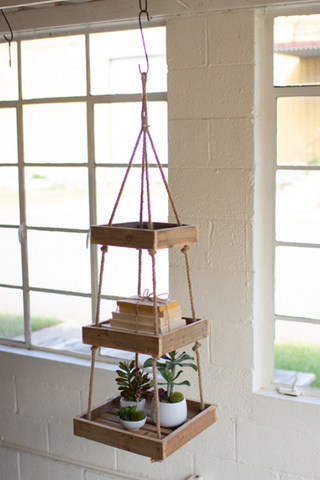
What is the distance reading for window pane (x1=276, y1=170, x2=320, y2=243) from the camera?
7.02 ft

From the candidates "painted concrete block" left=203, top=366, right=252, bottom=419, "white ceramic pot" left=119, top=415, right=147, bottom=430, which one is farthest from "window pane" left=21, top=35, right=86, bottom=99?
"white ceramic pot" left=119, top=415, right=147, bottom=430

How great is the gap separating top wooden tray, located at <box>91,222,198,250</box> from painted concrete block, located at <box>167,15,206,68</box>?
0.81 meters

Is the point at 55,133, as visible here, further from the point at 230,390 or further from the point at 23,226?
the point at 230,390

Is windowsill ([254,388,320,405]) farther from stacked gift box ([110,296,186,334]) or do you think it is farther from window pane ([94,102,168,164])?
window pane ([94,102,168,164])

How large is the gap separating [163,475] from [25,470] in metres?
0.81

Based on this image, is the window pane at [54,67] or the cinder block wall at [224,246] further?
the window pane at [54,67]

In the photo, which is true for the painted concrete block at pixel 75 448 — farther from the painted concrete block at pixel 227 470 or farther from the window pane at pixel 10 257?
the window pane at pixel 10 257

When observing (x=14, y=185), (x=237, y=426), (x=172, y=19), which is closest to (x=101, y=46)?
(x=172, y=19)

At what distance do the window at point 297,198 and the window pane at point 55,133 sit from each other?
91cm

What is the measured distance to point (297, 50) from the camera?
2072mm

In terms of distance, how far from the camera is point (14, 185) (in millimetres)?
2760

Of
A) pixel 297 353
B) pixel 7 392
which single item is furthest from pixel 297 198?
pixel 7 392

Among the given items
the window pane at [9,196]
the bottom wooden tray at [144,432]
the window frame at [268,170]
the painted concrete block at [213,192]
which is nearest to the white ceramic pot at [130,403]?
the bottom wooden tray at [144,432]

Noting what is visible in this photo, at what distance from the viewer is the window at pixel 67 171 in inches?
95.7
